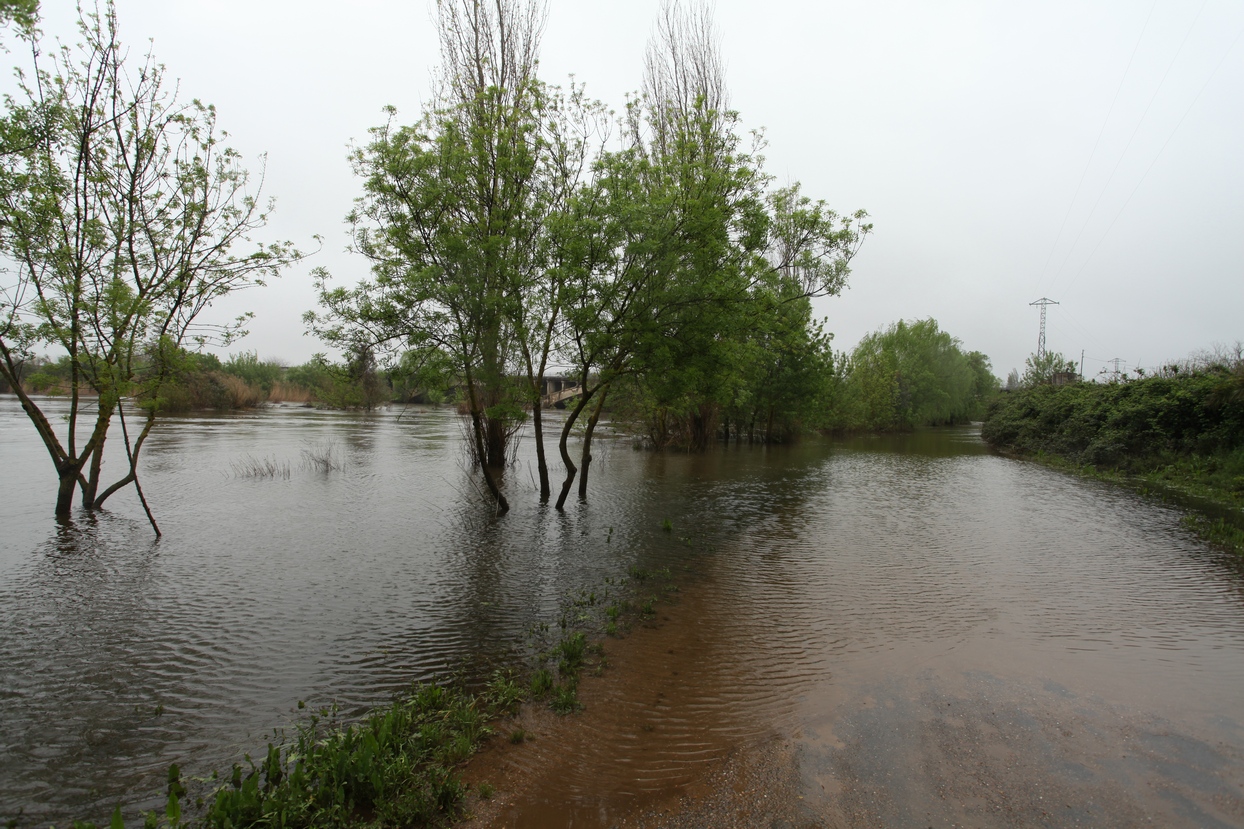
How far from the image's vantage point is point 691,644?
25.3ft

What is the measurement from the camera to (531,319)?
42.8ft

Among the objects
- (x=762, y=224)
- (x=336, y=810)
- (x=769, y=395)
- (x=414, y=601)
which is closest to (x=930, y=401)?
(x=769, y=395)

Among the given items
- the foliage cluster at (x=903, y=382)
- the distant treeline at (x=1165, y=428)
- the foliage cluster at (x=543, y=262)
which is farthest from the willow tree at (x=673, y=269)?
the foliage cluster at (x=903, y=382)

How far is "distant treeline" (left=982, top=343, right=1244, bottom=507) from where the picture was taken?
67.4 feet

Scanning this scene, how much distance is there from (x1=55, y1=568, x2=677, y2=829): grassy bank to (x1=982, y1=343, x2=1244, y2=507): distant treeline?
21.6 m

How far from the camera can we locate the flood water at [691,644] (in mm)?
4852

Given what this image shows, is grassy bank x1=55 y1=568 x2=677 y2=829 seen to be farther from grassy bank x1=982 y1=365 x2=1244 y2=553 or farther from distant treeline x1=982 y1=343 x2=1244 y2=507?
distant treeline x1=982 y1=343 x2=1244 y2=507

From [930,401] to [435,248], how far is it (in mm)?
60166

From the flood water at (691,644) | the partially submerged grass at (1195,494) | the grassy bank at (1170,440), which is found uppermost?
the grassy bank at (1170,440)

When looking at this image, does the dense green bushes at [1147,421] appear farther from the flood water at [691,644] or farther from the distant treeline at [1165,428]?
the flood water at [691,644]

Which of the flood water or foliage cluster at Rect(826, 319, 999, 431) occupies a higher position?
foliage cluster at Rect(826, 319, 999, 431)

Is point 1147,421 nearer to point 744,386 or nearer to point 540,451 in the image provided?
point 744,386

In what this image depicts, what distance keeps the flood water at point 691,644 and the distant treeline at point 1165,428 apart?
5.76m

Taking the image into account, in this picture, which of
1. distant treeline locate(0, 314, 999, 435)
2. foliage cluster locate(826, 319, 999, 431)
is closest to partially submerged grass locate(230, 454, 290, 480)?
distant treeline locate(0, 314, 999, 435)
